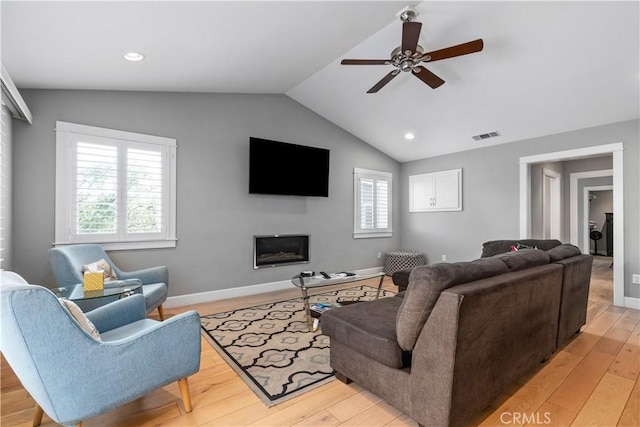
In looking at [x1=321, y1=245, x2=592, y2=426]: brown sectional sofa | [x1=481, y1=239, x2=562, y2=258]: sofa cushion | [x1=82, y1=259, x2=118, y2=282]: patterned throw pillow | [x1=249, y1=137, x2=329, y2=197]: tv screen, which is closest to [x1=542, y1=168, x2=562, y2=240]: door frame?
[x1=481, y1=239, x2=562, y2=258]: sofa cushion

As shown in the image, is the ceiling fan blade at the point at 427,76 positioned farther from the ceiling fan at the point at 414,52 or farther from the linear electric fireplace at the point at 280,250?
the linear electric fireplace at the point at 280,250

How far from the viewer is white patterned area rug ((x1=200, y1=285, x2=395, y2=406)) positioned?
2156 mm

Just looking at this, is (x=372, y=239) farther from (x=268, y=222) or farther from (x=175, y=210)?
(x=175, y=210)

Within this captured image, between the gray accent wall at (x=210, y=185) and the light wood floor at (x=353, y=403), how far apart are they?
1679 mm

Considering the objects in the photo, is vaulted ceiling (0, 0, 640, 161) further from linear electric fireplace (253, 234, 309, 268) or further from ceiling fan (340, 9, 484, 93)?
linear electric fireplace (253, 234, 309, 268)

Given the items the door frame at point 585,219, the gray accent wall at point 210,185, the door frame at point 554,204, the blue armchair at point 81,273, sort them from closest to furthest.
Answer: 1. the blue armchair at point 81,273
2. the gray accent wall at point 210,185
3. the door frame at point 554,204
4. the door frame at point 585,219

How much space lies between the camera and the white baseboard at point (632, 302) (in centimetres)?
391

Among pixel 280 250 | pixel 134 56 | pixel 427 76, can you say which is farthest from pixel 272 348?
pixel 427 76

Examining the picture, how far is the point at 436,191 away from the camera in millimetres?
6098

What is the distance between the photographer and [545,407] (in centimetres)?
189

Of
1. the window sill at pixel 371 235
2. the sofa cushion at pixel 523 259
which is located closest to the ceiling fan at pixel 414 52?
the sofa cushion at pixel 523 259

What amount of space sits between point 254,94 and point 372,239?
351 cm

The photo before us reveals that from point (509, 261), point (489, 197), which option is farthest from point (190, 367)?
point (489, 197)

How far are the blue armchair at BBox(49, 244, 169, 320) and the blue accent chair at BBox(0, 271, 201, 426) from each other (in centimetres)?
107
